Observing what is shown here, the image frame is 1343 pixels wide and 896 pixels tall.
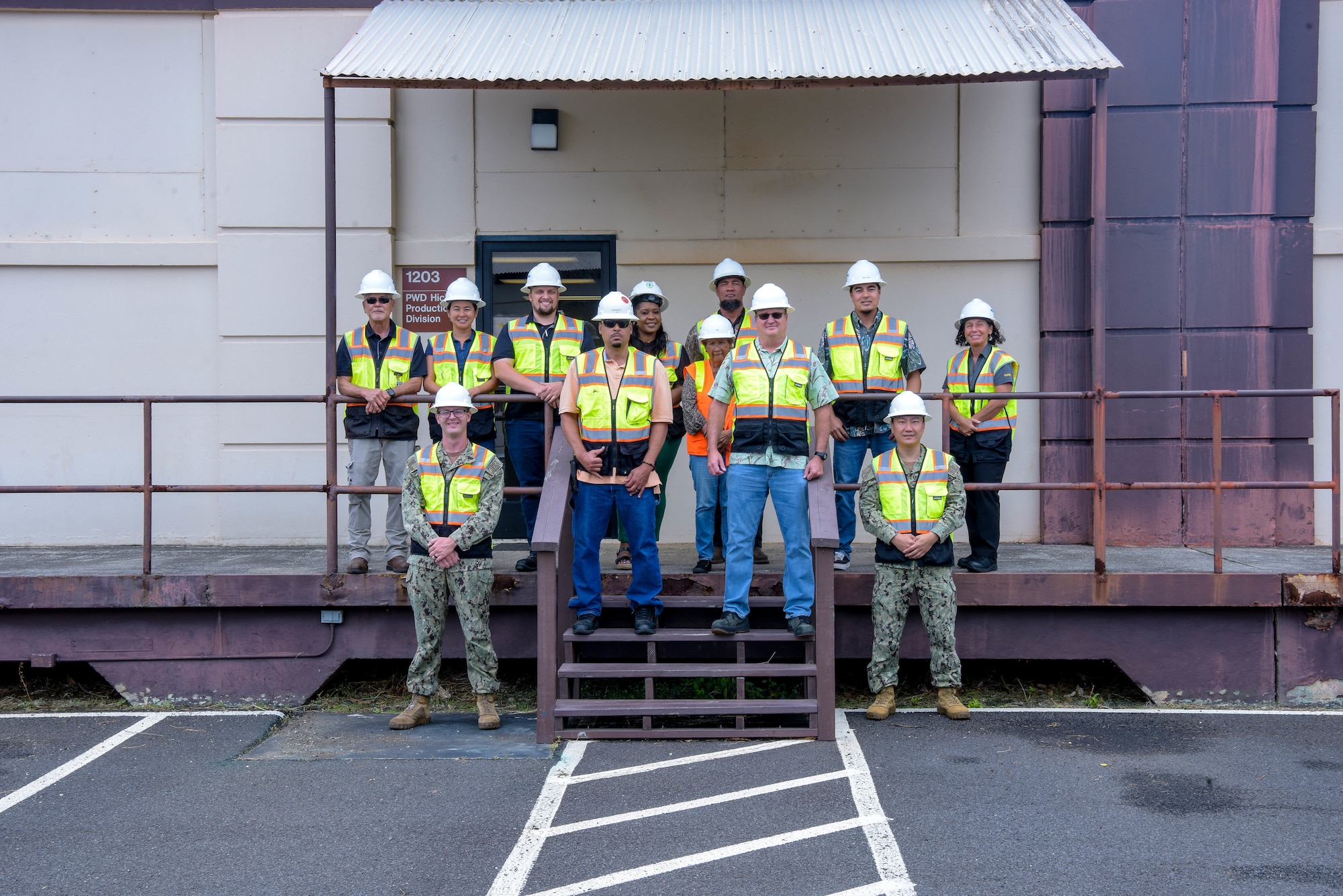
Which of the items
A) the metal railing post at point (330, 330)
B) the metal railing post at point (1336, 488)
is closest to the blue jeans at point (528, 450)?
the metal railing post at point (330, 330)

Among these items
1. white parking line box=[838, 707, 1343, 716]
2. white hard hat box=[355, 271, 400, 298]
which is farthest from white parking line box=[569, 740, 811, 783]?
white hard hat box=[355, 271, 400, 298]

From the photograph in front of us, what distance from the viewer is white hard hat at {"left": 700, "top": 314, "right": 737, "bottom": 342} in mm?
6336

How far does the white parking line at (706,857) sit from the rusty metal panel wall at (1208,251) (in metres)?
4.63

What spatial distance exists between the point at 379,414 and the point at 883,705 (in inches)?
139

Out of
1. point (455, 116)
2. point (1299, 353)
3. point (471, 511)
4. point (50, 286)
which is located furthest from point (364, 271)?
point (1299, 353)

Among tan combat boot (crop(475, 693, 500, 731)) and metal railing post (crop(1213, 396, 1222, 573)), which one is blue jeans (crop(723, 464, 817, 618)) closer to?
tan combat boot (crop(475, 693, 500, 731))

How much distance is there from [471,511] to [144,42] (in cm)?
540

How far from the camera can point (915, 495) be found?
233 inches

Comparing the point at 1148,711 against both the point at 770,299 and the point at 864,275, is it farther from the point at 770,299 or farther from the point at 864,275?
the point at 770,299

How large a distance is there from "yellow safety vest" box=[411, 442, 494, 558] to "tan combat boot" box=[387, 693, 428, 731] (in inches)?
35.1

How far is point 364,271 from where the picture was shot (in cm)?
845

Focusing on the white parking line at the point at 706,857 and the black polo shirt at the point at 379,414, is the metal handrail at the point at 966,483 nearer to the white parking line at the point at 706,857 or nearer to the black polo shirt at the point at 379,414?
the black polo shirt at the point at 379,414

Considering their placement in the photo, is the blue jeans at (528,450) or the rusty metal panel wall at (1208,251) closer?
the blue jeans at (528,450)

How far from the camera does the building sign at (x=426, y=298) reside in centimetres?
859
